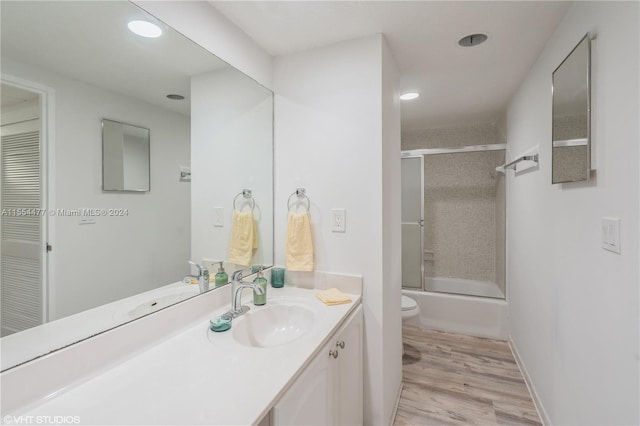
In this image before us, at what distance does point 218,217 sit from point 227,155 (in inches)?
14.1

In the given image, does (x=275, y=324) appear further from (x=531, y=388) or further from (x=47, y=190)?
(x=531, y=388)

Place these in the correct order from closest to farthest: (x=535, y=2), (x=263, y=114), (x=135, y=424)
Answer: (x=135, y=424)
(x=535, y=2)
(x=263, y=114)

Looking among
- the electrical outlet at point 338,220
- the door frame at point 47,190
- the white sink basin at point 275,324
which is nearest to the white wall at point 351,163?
the electrical outlet at point 338,220

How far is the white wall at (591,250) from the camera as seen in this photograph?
952mm

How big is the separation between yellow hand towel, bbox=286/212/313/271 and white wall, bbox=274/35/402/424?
52mm

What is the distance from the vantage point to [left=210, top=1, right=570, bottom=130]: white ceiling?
1387mm

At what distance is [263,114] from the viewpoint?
5.97 feet

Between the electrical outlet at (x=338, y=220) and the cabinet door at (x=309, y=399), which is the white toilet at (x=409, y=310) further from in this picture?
the cabinet door at (x=309, y=399)

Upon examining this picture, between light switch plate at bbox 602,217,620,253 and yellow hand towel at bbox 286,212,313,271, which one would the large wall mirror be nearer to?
yellow hand towel at bbox 286,212,313,271

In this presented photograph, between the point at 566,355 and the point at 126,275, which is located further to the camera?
the point at 566,355

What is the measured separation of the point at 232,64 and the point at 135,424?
1557 mm

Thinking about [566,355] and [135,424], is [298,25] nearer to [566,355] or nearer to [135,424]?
[135,424]

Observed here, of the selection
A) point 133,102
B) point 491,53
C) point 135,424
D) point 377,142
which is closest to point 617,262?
point 377,142

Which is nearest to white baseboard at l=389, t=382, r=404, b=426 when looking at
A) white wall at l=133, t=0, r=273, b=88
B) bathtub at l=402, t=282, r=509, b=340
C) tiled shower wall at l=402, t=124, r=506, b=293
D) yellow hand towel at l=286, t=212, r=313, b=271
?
yellow hand towel at l=286, t=212, r=313, b=271
